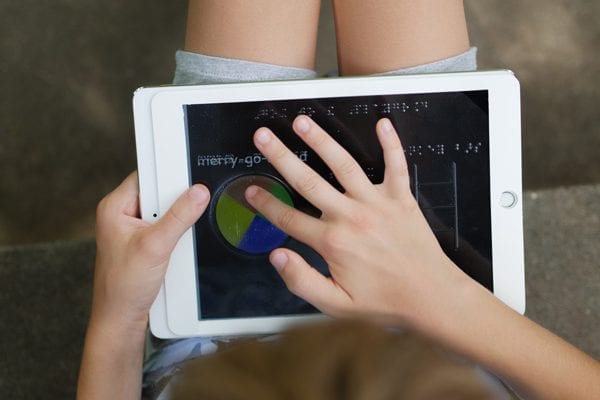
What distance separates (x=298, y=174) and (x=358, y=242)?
67 millimetres

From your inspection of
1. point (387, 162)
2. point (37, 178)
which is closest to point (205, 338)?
point (387, 162)

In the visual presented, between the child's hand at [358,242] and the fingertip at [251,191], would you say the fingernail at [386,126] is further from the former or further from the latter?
the fingertip at [251,191]

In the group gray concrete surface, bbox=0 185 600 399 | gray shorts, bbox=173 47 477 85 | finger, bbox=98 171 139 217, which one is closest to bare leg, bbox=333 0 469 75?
gray shorts, bbox=173 47 477 85

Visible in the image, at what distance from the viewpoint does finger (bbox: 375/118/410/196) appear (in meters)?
0.52

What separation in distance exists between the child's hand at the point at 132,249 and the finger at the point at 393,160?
0.46 ft

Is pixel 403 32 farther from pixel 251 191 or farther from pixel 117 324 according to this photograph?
pixel 117 324

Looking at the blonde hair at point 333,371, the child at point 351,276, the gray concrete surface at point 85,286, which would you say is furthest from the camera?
the gray concrete surface at point 85,286

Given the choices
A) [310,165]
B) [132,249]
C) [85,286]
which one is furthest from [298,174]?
[85,286]

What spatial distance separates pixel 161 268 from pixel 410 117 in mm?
226

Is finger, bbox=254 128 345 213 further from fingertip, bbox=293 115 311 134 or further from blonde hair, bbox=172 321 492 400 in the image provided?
blonde hair, bbox=172 321 492 400

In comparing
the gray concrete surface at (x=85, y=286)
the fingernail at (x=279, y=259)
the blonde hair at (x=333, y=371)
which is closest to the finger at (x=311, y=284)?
the fingernail at (x=279, y=259)

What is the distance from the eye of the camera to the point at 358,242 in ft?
1.68

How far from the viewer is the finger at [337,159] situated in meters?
0.51

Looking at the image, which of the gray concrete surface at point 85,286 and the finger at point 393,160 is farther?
the gray concrete surface at point 85,286
